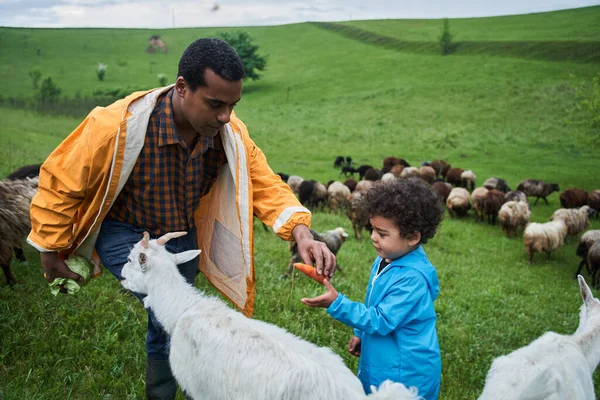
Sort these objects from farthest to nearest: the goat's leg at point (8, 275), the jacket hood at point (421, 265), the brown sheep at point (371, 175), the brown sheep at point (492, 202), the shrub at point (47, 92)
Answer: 1. the shrub at point (47, 92)
2. the brown sheep at point (371, 175)
3. the brown sheep at point (492, 202)
4. the goat's leg at point (8, 275)
5. the jacket hood at point (421, 265)

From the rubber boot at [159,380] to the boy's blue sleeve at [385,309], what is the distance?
1.55 m

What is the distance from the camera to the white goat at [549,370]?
10.1 ft

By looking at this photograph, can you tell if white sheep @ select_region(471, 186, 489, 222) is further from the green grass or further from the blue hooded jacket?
the green grass

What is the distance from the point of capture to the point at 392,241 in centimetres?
299

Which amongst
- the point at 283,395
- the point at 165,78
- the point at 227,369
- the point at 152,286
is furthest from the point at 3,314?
the point at 165,78

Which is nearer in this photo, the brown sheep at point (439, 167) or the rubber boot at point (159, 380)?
the rubber boot at point (159, 380)

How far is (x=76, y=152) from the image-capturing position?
3008mm

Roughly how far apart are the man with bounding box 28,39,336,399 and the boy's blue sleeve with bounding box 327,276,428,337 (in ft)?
1.34

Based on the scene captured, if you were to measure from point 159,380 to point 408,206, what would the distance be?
2195mm

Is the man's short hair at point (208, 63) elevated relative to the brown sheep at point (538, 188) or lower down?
elevated

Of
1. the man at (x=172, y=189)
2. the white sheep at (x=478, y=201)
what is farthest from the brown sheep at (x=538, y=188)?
the man at (x=172, y=189)

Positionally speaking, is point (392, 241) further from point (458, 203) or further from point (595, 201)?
point (595, 201)

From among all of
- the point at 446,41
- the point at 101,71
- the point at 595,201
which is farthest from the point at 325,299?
the point at 446,41

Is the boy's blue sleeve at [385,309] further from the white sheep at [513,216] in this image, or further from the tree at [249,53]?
the tree at [249,53]
